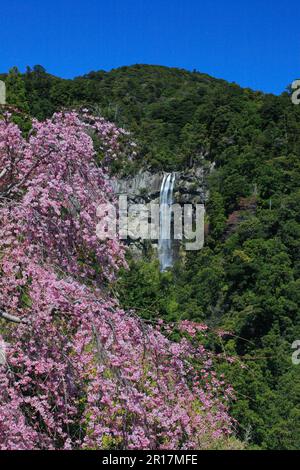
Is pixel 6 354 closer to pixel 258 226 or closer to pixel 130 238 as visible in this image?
pixel 258 226

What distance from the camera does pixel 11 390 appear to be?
12.3ft

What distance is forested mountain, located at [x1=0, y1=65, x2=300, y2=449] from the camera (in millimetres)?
20125

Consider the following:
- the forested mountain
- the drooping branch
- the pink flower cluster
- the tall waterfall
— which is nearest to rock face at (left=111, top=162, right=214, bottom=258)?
the tall waterfall

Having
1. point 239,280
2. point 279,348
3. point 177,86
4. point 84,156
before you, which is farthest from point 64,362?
point 177,86

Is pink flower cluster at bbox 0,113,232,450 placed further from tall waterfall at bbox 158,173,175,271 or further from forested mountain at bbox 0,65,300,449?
tall waterfall at bbox 158,173,175,271

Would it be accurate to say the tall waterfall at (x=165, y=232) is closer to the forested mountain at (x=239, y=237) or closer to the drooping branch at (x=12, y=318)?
the forested mountain at (x=239, y=237)

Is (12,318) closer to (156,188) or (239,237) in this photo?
(239,237)

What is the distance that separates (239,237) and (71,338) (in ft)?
102

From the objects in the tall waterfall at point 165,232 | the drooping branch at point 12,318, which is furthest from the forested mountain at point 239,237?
the drooping branch at point 12,318

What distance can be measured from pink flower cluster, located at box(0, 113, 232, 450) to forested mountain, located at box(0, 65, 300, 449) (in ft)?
33.3

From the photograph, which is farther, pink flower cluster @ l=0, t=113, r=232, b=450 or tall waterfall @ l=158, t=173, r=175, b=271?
tall waterfall @ l=158, t=173, r=175, b=271

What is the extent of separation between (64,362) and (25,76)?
2091 inches

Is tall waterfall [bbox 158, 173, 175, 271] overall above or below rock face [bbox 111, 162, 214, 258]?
below

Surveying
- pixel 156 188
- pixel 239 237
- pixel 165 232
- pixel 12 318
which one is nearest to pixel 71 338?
pixel 12 318
